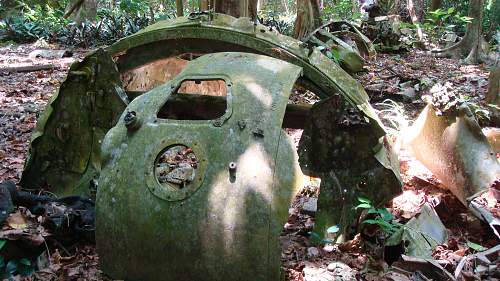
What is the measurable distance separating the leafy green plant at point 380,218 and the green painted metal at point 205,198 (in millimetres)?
838

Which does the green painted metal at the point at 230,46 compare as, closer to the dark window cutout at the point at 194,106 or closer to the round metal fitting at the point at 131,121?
the dark window cutout at the point at 194,106

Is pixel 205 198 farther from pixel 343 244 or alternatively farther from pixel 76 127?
pixel 76 127

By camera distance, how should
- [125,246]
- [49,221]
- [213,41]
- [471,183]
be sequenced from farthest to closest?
[213,41]
[471,183]
[49,221]
[125,246]

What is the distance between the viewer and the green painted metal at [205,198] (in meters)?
2.45

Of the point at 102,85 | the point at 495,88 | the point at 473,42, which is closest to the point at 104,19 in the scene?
the point at 473,42

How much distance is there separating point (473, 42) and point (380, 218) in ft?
35.7

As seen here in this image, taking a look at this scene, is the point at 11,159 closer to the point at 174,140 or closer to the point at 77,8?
the point at 174,140

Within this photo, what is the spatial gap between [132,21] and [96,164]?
12136 mm

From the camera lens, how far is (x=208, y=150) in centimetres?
263

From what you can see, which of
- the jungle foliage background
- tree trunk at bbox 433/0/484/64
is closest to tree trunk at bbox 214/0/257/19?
the jungle foliage background

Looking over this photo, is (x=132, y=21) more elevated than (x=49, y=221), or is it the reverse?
(x=132, y=21)

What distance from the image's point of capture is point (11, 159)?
5.16 m

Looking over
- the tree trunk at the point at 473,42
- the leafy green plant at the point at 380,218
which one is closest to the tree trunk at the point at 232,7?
the leafy green plant at the point at 380,218

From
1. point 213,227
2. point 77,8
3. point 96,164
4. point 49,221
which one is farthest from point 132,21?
point 213,227
